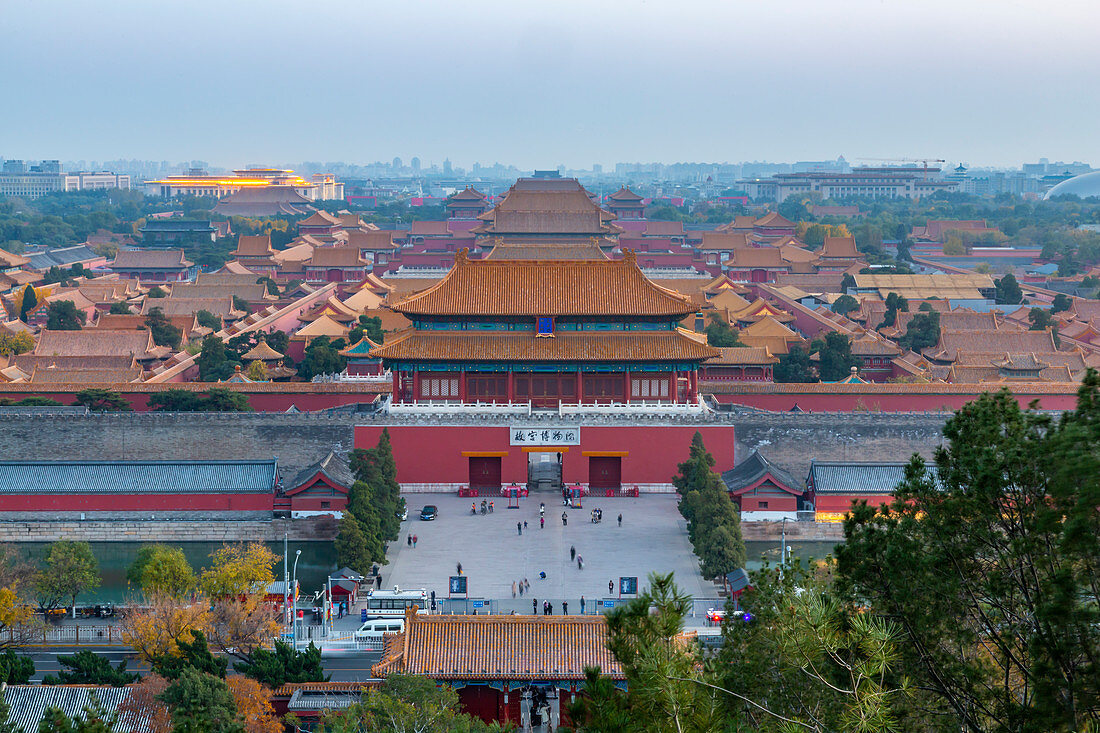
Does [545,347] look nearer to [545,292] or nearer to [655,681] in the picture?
[545,292]

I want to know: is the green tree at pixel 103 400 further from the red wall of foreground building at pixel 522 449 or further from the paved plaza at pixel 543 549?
the paved plaza at pixel 543 549

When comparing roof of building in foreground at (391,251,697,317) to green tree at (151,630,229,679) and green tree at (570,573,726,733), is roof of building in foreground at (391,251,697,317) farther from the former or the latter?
green tree at (570,573,726,733)

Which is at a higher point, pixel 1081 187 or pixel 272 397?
pixel 1081 187

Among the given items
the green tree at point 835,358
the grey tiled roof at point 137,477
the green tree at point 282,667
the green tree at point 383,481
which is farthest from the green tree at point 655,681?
the green tree at point 835,358

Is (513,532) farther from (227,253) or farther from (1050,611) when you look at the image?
(227,253)

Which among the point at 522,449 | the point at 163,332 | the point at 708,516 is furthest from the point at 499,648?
the point at 163,332

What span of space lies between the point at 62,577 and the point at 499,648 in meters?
10.2

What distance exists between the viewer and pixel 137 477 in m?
27.7

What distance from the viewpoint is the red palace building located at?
29.3 metres

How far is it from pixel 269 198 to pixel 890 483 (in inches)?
3947

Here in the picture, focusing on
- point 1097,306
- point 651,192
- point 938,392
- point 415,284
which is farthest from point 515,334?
point 651,192

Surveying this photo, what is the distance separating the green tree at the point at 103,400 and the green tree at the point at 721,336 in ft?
58.1

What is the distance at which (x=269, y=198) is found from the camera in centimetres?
12031

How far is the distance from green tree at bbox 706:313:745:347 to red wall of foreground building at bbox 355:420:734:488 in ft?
37.2
